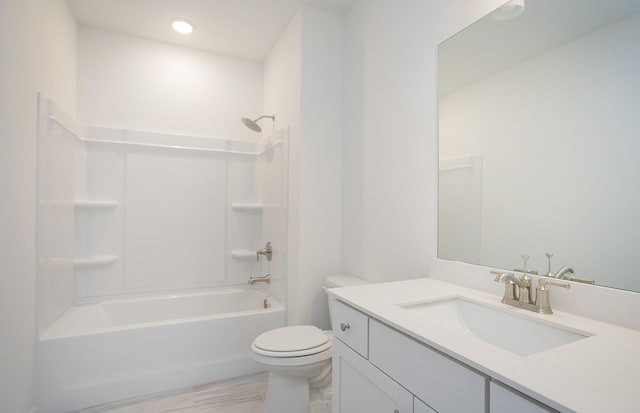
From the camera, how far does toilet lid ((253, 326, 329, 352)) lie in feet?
5.30

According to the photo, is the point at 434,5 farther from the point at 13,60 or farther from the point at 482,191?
the point at 13,60

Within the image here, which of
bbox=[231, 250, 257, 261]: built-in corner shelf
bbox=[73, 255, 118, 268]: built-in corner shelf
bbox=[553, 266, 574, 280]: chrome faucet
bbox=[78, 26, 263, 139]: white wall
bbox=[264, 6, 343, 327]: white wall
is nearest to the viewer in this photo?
bbox=[553, 266, 574, 280]: chrome faucet

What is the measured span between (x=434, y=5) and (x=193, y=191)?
7.67ft

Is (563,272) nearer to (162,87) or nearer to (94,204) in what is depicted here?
(94,204)

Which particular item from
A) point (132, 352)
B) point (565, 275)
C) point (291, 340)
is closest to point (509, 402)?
point (565, 275)

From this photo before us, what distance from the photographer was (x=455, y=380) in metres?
0.71

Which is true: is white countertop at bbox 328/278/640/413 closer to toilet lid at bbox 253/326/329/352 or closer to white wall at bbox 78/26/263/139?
toilet lid at bbox 253/326/329/352

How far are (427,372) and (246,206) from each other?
2416 mm

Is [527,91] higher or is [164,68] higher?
[164,68]

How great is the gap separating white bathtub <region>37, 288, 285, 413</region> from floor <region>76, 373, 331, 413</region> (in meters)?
0.06

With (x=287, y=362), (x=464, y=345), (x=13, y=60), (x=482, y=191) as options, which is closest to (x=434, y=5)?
(x=482, y=191)

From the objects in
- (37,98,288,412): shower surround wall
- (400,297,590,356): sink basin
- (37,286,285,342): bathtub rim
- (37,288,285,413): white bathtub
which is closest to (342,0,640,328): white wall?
(400,297,590,356): sink basin

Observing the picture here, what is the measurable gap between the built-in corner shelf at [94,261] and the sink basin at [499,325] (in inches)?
96.3

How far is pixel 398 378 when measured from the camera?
35.2 inches
